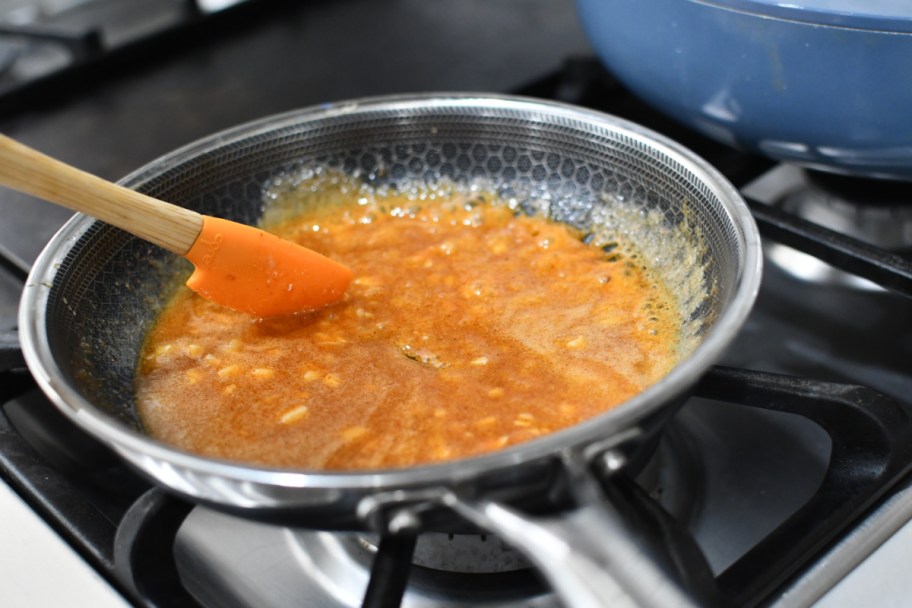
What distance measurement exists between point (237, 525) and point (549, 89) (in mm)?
741

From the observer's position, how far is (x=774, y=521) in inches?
28.1

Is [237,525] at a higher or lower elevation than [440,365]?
lower

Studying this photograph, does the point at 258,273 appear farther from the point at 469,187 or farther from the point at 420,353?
the point at 469,187

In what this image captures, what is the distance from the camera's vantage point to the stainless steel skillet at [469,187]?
0.48 meters

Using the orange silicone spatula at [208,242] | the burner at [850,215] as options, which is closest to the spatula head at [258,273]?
the orange silicone spatula at [208,242]

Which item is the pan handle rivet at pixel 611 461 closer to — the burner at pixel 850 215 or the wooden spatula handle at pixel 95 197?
the wooden spatula handle at pixel 95 197

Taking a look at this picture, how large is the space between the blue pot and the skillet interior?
0.10 metres

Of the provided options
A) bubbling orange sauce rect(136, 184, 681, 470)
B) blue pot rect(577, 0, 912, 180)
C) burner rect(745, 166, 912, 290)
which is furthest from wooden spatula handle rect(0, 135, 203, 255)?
burner rect(745, 166, 912, 290)

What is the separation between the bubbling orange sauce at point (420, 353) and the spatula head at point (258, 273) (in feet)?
0.07

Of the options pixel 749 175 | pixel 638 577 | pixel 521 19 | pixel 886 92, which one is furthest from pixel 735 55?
pixel 521 19

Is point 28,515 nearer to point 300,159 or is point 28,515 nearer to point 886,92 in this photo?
point 300,159

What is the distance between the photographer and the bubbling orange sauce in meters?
0.66

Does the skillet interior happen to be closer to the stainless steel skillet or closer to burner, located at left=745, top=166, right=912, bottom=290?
the stainless steel skillet

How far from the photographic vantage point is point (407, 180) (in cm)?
97
